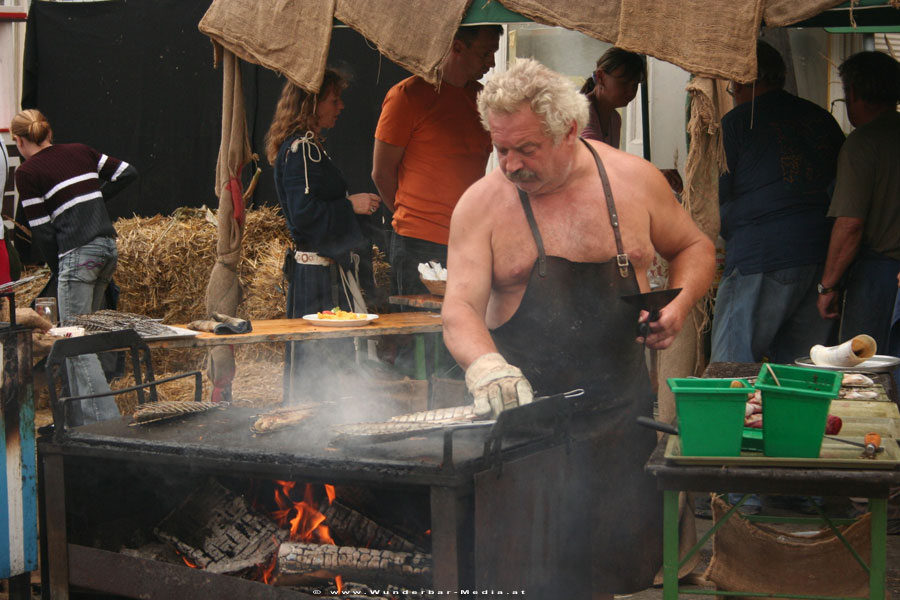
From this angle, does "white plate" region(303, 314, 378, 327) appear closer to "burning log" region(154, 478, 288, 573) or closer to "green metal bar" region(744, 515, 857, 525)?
"burning log" region(154, 478, 288, 573)

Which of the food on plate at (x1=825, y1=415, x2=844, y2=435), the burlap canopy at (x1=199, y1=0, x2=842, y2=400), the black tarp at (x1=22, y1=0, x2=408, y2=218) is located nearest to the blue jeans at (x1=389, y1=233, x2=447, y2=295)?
the burlap canopy at (x1=199, y1=0, x2=842, y2=400)

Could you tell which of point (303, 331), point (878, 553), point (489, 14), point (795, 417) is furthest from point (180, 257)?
Answer: point (878, 553)

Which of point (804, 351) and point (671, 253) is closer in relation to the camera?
point (671, 253)

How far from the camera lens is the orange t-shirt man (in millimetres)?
5293

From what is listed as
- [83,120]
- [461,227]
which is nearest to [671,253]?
[461,227]

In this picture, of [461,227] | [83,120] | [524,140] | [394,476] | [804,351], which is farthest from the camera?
[83,120]

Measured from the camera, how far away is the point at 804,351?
4.88m

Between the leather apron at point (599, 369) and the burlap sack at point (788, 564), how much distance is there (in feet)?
1.38

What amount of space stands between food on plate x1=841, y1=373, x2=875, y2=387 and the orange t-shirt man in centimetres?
248

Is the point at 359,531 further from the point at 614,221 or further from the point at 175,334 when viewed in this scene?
the point at 175,334

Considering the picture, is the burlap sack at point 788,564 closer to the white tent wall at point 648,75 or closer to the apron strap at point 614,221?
the apron strap at point 614,221

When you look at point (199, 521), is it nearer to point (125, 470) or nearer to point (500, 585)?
point (125, 470)

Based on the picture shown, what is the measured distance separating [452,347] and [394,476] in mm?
609

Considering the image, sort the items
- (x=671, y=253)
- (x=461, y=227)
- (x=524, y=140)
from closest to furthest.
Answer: (x=524, y=140)
(x=461, y=227)
(x=671, y=253)
